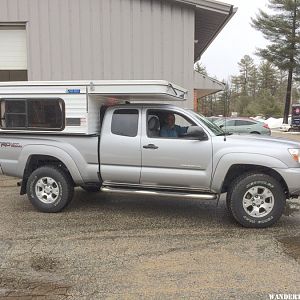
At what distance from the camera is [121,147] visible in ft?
23.3

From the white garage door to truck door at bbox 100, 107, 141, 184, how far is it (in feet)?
25.0

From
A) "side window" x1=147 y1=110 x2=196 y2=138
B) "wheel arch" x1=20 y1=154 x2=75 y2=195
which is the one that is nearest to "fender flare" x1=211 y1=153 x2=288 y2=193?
"side window" x1=147 y1=110 x2=196 y2=138

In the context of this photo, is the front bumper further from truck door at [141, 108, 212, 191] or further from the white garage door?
the white garage door

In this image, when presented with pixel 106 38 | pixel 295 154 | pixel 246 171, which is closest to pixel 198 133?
pixel 246 171

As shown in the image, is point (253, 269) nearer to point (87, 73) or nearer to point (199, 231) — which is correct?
point (199, 231)

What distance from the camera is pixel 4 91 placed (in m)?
7.66

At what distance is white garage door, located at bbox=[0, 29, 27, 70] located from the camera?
13.6 metres

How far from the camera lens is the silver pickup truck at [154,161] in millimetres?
6477

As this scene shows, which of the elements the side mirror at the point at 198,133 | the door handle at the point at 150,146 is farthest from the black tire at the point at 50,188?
the side mirror at the point at 198,133

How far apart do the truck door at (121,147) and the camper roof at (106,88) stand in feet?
1.18

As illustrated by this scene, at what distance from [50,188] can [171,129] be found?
2290 millimetres

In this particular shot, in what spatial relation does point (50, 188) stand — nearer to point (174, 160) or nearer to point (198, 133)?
point (174, 160)

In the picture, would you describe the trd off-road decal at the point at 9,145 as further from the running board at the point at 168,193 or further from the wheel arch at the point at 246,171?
the wheel arch at the point at 246,171

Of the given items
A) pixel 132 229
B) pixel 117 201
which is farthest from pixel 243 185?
pixel 117 201
